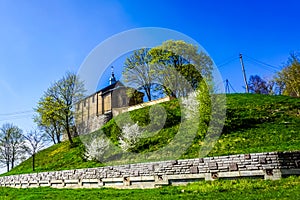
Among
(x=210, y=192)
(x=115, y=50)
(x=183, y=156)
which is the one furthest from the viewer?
(x=183, y=156)

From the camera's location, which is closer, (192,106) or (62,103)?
(192,106)

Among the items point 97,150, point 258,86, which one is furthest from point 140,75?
point 258,86

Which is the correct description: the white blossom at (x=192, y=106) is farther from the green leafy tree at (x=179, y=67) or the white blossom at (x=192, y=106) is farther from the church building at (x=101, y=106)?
the church building at (x=101, y=106)

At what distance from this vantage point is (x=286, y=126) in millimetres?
18547

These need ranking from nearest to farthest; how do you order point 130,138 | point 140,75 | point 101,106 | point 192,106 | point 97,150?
point 192,106
point 130,138
point 97,150
point 140,75
point 101,106

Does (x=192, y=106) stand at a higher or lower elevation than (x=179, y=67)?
lower

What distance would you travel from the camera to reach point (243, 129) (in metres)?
19.4

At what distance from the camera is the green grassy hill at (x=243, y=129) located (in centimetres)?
1619

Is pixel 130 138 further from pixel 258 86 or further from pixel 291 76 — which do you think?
pixel 258 86

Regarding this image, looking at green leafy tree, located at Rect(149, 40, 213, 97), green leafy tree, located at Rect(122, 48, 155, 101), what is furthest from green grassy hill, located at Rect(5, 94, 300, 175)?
green leafy tree, located at Rect(122, 48, 155, 101)

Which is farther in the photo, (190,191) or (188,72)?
(188,72)

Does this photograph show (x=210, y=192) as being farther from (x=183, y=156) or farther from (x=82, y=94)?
(x=82, y=94)

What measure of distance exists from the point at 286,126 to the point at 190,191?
530 inches

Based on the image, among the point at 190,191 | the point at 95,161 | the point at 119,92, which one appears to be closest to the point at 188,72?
the point at 95,161
